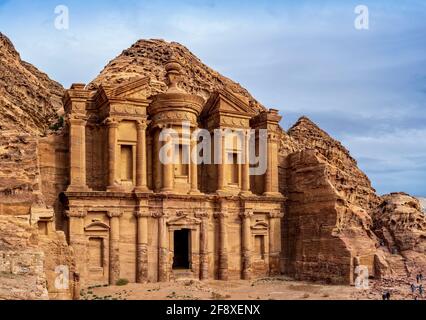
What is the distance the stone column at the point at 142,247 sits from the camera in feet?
94.1

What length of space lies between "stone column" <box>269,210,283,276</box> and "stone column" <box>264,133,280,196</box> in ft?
4.72

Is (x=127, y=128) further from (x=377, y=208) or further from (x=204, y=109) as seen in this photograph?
(x=377, y=208)

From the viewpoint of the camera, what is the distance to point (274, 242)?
33219mm

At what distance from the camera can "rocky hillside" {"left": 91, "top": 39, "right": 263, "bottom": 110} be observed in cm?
3662

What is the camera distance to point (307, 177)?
33.0 meters

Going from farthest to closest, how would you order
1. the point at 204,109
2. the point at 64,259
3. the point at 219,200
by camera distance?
the point at 204,109, the point at 219,200, the point at 64,259

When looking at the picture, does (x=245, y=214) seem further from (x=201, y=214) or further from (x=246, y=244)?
(x=201, y=214)

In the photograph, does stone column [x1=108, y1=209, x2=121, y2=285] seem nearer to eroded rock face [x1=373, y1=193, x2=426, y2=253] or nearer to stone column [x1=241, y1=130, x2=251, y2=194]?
stone column [x1=241, y1=130, x2=251, y2=194]

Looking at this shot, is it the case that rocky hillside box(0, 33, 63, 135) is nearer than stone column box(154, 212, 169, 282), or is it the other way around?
stone column box(154, 212, 169, 282)

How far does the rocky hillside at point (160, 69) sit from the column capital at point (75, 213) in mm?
10541

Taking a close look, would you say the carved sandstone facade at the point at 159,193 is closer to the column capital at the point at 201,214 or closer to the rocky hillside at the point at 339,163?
the column capital at the point at 201,214

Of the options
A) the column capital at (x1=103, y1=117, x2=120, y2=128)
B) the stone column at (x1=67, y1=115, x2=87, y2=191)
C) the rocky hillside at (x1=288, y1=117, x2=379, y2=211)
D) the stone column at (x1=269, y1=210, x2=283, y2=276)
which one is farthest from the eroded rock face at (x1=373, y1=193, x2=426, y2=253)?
the stone column at (x1=67, y1=115, x2=87, y2=191)

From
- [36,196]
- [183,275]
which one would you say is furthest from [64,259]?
[183,275]

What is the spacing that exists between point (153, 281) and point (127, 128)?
8780 mm
